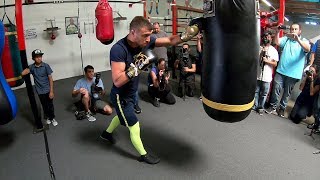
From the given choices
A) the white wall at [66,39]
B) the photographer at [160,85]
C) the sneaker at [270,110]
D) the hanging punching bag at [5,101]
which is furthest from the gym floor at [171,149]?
the white wall at [66,39]

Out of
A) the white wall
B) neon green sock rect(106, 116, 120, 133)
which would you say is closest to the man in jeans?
neon green sock rect(106, 116, 120, 133)

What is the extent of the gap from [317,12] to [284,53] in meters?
2.99

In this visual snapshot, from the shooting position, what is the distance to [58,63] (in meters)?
6.75

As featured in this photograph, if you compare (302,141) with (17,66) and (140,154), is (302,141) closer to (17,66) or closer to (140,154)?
(140,154)

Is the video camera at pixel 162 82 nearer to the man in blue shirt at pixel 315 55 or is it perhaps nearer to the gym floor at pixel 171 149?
the gym floor at pixel 171 149

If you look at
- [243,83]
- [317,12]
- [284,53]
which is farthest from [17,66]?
[317,12]

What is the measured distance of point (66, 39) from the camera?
22.2 feet

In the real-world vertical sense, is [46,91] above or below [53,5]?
below

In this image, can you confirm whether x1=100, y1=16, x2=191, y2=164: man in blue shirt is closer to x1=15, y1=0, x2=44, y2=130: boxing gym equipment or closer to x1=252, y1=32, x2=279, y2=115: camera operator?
x1=15, y1=0, x2=44, y2=130: boxing gym equipment

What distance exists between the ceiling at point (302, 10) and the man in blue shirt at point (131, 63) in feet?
15.5

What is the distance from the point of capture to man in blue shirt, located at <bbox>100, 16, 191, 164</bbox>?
272cm

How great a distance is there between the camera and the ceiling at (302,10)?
248 inches

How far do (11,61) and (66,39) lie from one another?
8.82 feet

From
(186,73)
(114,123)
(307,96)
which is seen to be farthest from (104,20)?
(307,96)
